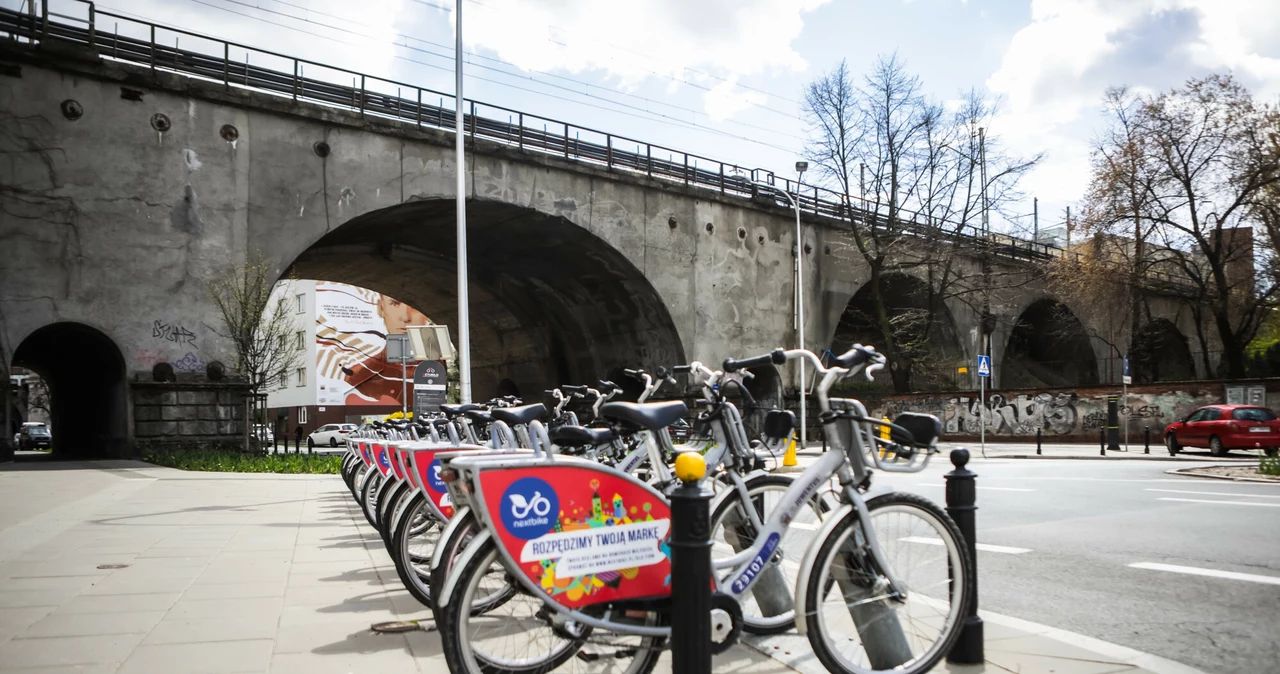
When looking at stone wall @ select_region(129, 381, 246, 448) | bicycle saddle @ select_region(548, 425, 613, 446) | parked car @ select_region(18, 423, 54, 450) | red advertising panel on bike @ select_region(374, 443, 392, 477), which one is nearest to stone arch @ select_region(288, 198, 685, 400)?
stone wall @ select_region(129, 381, 246, 448)

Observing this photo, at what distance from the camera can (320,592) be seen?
19.6ft

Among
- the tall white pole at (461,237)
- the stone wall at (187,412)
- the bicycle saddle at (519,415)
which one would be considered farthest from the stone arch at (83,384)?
the bicycle saddle at (519,415)

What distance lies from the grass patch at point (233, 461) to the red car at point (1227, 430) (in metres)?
19.6

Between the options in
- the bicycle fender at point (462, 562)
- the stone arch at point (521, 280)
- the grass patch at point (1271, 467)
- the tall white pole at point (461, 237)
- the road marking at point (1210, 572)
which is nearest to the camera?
the bicycle fender at point (462, 562)

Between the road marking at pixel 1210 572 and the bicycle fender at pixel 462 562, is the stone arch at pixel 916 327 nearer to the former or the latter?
the road marking at pixel 1210 572

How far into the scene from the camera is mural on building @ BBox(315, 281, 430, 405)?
65562 millimetres

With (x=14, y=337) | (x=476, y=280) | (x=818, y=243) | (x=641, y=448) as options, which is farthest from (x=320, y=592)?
(x=818, y=243)

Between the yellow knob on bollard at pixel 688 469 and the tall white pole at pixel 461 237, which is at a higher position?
the tall white pole at pixel 461 237

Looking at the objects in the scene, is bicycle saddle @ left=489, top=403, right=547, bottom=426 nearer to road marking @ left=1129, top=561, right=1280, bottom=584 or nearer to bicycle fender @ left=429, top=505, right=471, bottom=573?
bicycle fender @ left=429, top=505, right=471, bottom=573

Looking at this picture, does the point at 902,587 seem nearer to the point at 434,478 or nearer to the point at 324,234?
the point at 434,478

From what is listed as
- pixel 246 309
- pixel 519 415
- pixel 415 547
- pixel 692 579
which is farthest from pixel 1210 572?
pixel 246 309

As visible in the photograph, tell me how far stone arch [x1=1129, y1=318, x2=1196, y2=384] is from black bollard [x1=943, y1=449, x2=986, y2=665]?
39.6m

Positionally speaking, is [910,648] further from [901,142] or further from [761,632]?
[901,142]

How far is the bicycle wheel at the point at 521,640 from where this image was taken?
10.7 ft
